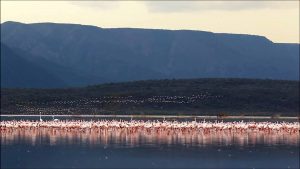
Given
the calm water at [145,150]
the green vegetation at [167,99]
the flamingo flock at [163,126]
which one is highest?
the green vegetation at [167,99]

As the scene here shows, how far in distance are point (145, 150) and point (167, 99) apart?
3089 inches

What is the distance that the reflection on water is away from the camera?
60.9m

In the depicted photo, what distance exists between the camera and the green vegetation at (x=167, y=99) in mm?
125938

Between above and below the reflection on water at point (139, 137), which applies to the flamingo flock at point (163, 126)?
above

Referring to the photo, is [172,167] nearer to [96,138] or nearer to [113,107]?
[96,138]

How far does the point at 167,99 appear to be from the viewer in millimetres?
133125

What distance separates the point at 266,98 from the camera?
133 m

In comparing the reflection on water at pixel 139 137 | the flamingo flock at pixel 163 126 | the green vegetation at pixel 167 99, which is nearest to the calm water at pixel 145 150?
the reflection on water at pixel 139 137

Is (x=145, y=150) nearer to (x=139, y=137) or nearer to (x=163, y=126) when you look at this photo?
(x=139, y=137)

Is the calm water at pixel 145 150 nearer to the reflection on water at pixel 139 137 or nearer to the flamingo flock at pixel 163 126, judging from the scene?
the reflection on water at pixel 139 137

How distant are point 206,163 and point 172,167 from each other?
2887 millimetres

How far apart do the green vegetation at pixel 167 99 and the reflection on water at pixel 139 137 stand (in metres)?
47.3

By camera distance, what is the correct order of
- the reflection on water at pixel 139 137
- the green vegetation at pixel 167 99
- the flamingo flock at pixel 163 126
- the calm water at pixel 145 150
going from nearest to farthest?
1. the calm water at pixel 145 150
2. the reflection on water at pixel 139 137
3. the flamingo flock at pixel 163 126
4. the green vegetation at pixel 167 99

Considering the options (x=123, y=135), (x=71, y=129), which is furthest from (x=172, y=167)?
(x=71, y=129)
